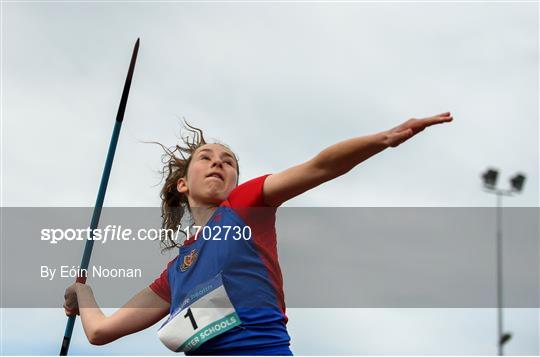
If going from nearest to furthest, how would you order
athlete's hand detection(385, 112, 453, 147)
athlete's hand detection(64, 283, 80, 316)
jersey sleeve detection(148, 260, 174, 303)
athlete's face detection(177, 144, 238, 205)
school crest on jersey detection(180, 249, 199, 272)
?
athlete's hand detection(385, 112, 453, 147)
school crest on jersey detection(180, 249, 199, 272)
athlete's face detection(177, 144, 238, 205)
jersey sleeve detection(148, 260, 174, 303)
athlete's hand detection(64, 283, 80, 316)

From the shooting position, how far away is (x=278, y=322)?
393 cm

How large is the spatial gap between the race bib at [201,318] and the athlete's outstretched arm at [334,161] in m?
0.52

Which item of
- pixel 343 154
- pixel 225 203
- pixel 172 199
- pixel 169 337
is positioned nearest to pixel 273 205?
pixel 225 203

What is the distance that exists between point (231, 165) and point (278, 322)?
100 cm

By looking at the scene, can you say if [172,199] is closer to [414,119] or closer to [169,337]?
[169,337]

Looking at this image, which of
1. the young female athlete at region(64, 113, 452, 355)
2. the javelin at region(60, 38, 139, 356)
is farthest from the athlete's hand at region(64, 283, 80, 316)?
the young female athlete at region(64, 113, 452, 355)

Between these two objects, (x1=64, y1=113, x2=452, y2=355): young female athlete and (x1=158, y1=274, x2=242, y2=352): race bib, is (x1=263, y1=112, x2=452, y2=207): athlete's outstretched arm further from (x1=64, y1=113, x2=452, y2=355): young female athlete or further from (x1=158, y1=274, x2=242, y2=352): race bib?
(x1=158, y1=274, x2=242, y2=352): race bib

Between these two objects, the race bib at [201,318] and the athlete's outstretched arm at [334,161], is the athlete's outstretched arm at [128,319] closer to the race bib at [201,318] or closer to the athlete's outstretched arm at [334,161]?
the race bib at [201,318]

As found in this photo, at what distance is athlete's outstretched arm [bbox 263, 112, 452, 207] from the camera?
318 cm

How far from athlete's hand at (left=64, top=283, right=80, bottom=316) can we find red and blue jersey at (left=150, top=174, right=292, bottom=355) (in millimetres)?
1354

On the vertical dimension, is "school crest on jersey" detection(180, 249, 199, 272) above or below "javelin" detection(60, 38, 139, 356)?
below

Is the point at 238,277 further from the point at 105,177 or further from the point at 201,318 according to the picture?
the point at 105,177

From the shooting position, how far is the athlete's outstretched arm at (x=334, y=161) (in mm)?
3176

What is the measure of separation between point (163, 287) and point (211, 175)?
749 mm
